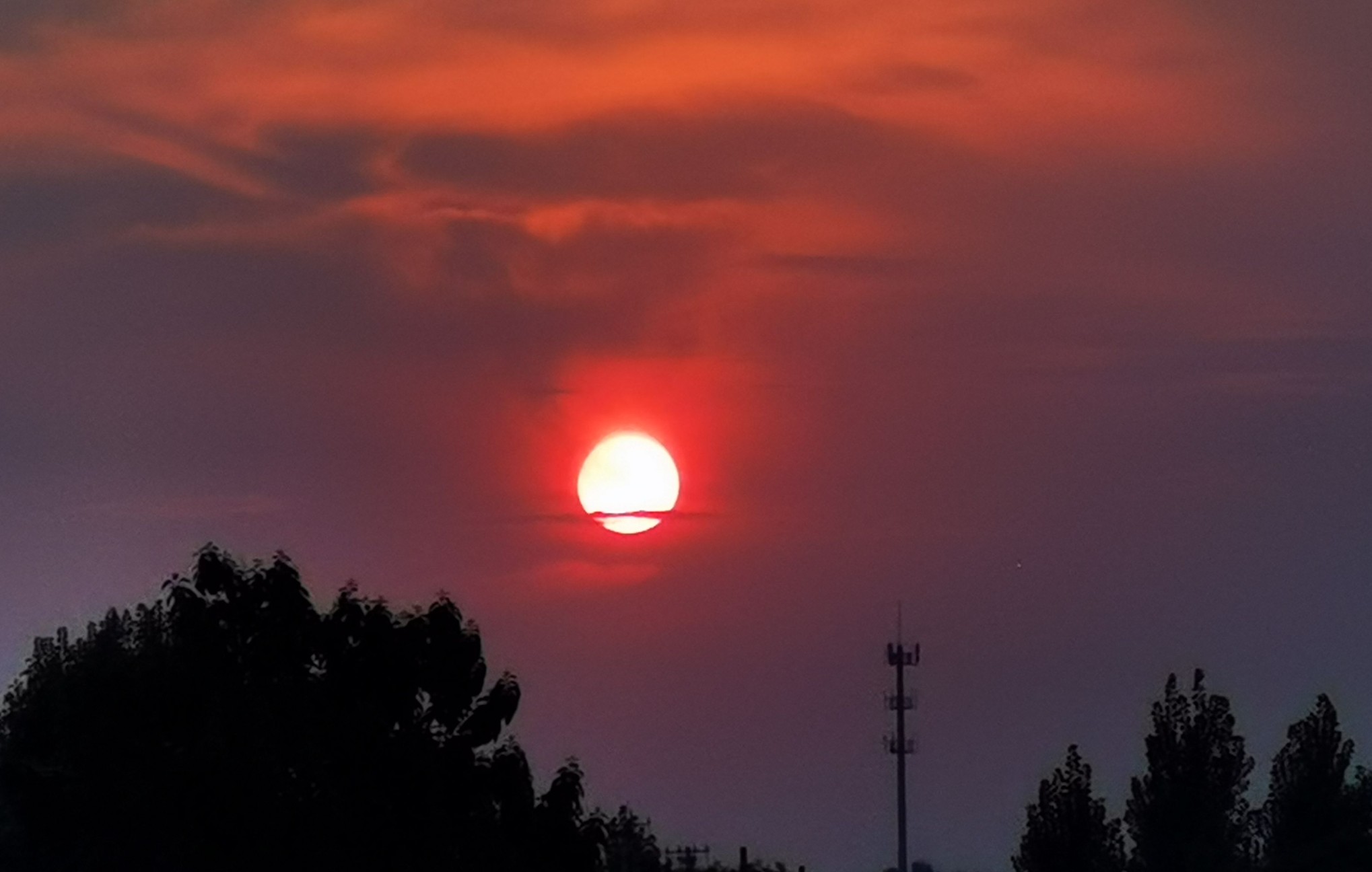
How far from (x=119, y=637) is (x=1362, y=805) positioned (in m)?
37.8

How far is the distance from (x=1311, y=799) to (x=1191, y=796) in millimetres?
3871

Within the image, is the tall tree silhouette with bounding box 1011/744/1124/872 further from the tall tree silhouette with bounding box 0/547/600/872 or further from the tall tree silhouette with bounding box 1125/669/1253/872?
the tall tree silhouette with bounding box 0/547/600/872

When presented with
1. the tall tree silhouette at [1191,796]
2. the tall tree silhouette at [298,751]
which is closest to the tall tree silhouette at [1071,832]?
the tall tree silhouette at [1191,796]

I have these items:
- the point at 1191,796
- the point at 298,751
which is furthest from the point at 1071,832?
the point at 298,751

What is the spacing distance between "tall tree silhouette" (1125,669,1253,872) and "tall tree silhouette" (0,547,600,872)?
117 ft

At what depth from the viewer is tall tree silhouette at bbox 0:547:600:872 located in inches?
1854

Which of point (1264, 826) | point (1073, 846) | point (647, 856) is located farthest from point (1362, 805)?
point (647, 856)

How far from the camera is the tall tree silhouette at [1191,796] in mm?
82562

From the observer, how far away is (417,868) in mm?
47469

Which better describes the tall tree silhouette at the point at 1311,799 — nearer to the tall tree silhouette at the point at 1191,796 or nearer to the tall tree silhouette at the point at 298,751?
the tall tree silhouette at the point at 1191,796

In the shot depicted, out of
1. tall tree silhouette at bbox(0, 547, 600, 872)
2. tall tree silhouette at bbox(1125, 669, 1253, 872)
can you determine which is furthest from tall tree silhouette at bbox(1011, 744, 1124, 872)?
tall tree silhouette at bbox(0, 547, 600, 872)

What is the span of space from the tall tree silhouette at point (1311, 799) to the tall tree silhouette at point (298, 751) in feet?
117

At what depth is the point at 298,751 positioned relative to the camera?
47.5 m

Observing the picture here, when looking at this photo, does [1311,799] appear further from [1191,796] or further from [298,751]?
[298,751]
